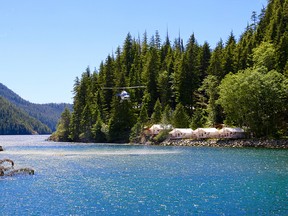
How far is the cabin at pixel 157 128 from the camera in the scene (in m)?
89.6

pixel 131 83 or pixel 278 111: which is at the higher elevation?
pixel 131 83

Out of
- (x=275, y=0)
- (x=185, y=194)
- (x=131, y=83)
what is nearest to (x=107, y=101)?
(x=131, y=83)

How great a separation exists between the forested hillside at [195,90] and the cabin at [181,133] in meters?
3.08

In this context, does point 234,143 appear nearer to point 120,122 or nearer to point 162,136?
point 162,136

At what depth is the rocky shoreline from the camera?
70.0 metres

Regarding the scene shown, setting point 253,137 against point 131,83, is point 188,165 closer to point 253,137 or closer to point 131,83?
point 253,137

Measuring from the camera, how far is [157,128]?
91688 millimetres

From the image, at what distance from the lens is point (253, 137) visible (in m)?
78.2

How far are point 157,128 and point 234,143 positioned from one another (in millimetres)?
21527

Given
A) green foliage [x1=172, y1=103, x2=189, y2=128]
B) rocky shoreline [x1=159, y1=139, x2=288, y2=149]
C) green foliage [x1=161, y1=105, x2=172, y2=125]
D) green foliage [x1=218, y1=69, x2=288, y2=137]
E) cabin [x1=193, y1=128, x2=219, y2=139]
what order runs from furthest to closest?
1. green foliage [x1=172, y1=103, x2=189, y2=128]
2. green foliage [x1=161, y1=105, x2=172, y2=125]
3. cabin [x1=193, y1=128, x2=219, y2=139]
4. green foliage [x1=218, y1=69, x2=288, y2=137]
5. rocky shoreline [x1=159, y1=139, x2=288, y2=149]

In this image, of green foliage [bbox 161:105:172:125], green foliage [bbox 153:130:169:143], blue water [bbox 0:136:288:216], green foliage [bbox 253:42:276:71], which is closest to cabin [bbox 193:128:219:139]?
green foliage [bbox 153:130:169:143]

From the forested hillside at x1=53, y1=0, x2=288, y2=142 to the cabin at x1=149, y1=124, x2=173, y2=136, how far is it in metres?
2.43

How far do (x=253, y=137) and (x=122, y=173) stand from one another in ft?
155

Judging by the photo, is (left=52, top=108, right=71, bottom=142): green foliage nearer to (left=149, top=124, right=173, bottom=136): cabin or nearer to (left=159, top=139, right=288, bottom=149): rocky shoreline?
(left=149, top=124, right=173, bottom=136): cabin
